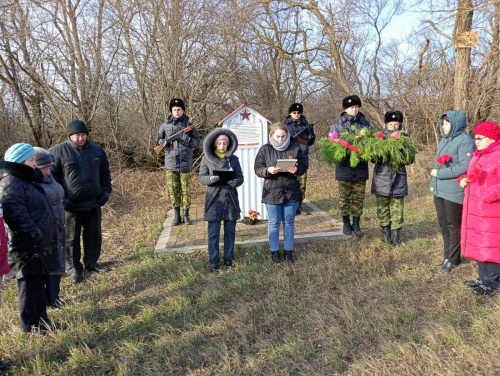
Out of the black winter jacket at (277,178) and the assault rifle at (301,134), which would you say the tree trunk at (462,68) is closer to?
the assault rifle at (301,134)

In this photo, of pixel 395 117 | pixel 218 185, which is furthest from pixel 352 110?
pixel 218 185

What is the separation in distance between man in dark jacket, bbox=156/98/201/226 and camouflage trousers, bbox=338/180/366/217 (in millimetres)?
2731

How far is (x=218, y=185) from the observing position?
459 centimetres

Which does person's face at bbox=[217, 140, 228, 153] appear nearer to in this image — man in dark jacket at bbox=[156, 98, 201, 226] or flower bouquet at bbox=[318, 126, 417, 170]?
flower bouquet at bbox=[318, 126, 417, 170]

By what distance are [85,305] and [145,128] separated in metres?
7.10

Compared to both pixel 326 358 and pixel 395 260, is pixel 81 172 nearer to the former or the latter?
pixel 326 358

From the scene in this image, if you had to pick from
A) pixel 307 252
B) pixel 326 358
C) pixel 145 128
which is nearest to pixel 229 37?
pixel 145 128

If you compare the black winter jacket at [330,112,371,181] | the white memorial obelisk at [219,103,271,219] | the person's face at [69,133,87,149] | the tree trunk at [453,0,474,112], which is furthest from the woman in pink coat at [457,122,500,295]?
the tree trunk at [453,0,474,112]

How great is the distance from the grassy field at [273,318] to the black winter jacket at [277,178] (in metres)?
0.89

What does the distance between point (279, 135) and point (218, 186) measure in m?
1.03

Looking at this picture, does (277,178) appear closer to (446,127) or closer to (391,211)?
(391,211)

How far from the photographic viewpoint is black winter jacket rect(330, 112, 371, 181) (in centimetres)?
543

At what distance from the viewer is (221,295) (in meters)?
3.88

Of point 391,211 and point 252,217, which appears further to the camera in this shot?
point 252,217
